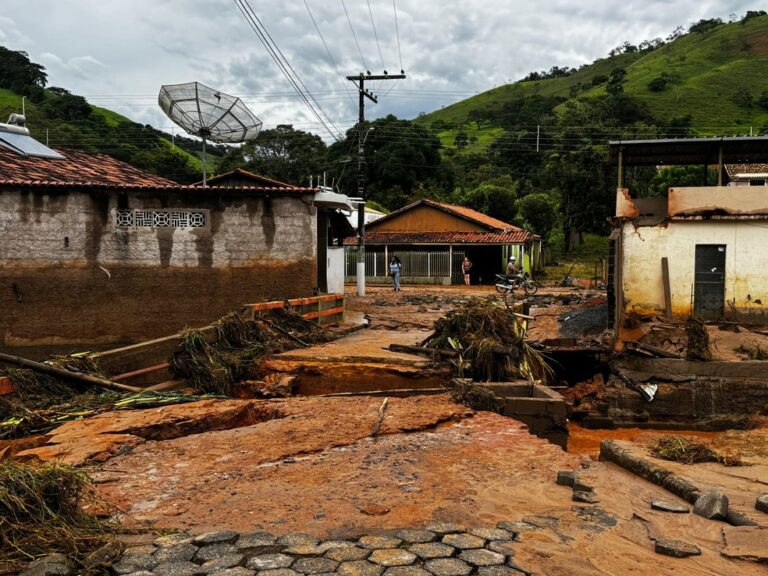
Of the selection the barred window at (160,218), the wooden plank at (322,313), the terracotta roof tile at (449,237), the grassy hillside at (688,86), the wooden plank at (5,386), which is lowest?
the wooden plank at (5,386)

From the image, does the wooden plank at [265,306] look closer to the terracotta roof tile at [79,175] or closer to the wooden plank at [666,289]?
the terracotta roof tile at [79,175]

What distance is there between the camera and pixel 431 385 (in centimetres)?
1022

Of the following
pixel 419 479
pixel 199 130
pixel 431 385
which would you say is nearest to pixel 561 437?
pixel 431 385

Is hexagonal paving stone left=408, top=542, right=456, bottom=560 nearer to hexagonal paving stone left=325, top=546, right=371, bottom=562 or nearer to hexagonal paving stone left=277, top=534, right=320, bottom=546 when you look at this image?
hexagonal paving stone left=325, top=546, right=371, bottom=562

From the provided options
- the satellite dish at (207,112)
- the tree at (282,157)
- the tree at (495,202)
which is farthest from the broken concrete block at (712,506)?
the tree at (282,157)

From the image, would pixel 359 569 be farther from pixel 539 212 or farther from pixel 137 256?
pixel 539 212

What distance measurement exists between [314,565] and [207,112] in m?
13.0

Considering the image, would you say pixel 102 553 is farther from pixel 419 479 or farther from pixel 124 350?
pixel 124 350

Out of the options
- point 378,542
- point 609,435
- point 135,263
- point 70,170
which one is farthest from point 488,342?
point 70,170

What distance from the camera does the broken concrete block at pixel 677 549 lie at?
4422mm

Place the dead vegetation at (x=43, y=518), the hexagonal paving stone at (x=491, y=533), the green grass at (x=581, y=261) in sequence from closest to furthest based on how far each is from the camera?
the dead vegetation at (x=43, y=518) → the hexagonal paving stone at (x=491, y=533) → the green grass at (x=581, y=261)

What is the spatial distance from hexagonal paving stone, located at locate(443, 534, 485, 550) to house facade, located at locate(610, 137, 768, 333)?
12604mm

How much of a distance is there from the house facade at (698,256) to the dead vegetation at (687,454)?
27.4ft

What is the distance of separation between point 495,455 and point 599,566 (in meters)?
2.62
